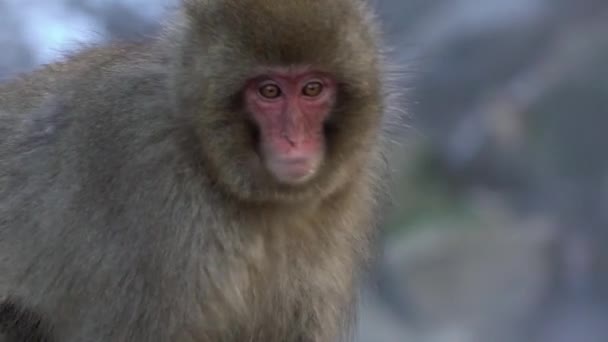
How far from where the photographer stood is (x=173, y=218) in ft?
16.0

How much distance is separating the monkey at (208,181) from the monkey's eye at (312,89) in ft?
0.04

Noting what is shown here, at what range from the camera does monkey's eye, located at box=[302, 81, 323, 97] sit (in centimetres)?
471

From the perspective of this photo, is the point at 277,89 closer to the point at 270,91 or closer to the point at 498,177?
the point at 270,91

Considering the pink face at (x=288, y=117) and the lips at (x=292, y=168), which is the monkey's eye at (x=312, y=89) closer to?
the pink face at (x=288, y=117)

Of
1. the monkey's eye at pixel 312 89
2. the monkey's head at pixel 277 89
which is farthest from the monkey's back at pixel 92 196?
the monkey's eye at pixel 312 89

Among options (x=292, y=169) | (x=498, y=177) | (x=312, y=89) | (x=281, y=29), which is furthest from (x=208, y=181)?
(x=498, y=177)

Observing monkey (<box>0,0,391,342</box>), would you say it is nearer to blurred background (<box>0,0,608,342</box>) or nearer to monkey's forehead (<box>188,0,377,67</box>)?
monkey's forehead (<box>188,0,377,67</box>)

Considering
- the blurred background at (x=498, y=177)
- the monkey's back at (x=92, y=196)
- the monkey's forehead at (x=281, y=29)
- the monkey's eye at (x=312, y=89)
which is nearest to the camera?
the monkey's forehead at (x=281, y=29)

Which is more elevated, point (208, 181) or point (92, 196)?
point (208, 181)

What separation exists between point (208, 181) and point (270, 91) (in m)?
0.44

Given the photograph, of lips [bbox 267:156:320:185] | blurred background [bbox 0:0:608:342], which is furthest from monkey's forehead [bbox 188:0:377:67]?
blurred background [bbox 0:0:608:342]

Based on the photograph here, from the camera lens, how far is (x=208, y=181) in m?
4.89

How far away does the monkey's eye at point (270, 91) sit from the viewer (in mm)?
4688

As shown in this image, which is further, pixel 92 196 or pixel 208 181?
pixel 92 196
